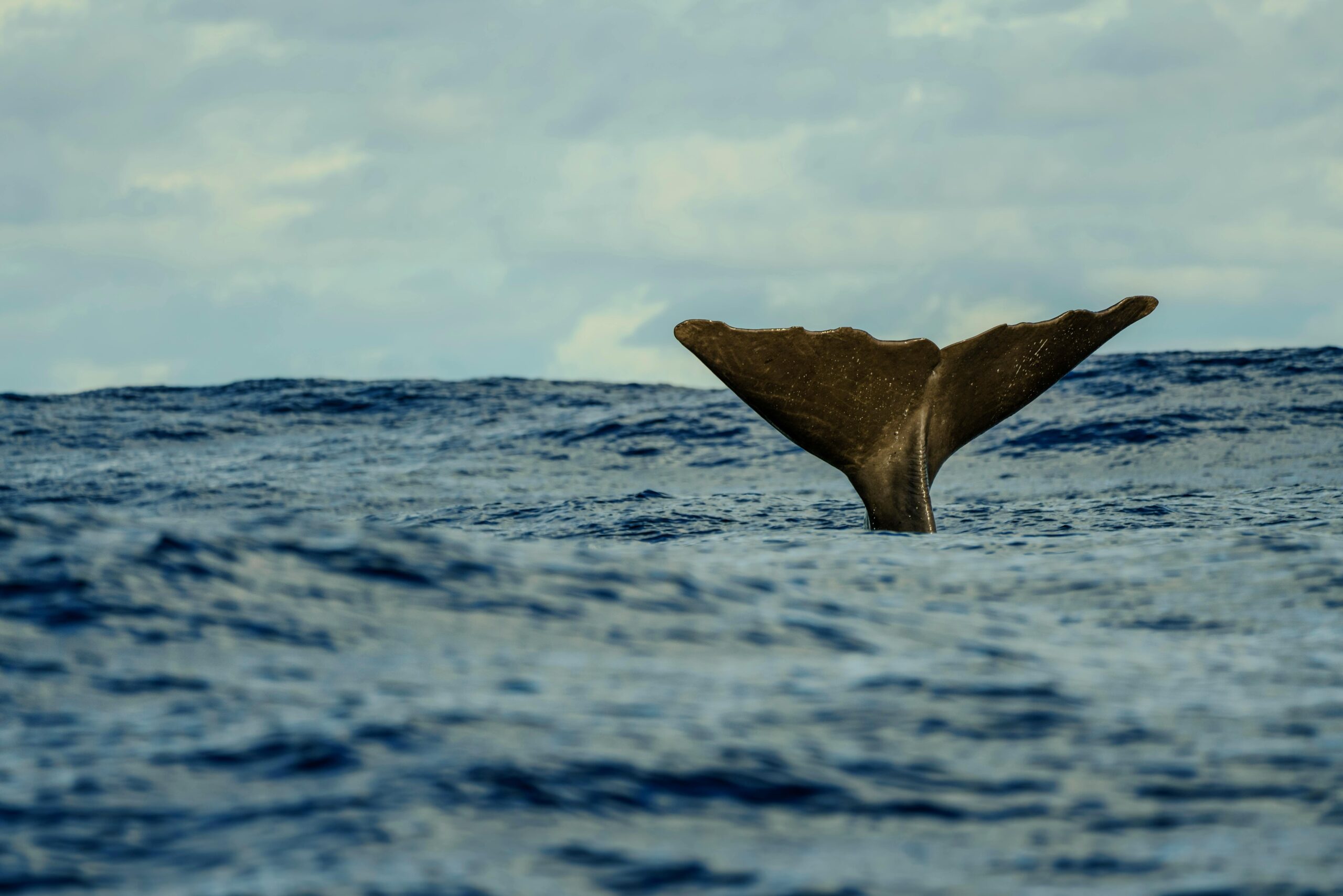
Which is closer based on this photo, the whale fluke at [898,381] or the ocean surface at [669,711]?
the ocean surface at [669,711]

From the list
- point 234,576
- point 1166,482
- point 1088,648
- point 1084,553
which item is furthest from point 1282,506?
point 234,576

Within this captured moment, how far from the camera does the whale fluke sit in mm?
8766

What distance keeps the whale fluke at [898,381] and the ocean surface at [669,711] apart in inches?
26.5

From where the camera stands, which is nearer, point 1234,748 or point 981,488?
point 1234,748

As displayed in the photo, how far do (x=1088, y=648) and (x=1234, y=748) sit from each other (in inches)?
56.7

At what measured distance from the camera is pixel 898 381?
9016mm

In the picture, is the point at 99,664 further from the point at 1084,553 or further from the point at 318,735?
the point at 1084,553

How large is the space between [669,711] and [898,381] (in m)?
5.00

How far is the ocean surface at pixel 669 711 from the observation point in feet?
10.7

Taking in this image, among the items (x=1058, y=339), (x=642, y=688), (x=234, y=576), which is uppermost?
(x=1058, y=339)

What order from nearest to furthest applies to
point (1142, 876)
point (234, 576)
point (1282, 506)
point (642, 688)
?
point (1142, 876)
point (642, 688)
point (234, 576)
point (1282, 506)

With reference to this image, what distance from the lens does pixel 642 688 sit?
4719 mm

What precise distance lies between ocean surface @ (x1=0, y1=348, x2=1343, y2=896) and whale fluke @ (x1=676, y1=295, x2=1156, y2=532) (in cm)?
67

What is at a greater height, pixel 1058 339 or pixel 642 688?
pixel 1058 339
